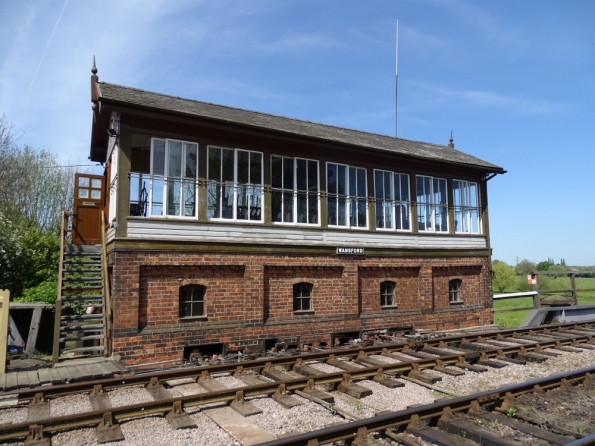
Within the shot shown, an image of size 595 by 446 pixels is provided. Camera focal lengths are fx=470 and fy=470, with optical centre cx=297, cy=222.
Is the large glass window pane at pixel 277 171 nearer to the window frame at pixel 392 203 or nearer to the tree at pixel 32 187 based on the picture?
the window frame at pixel 392 203

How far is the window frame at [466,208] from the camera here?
55.5ft

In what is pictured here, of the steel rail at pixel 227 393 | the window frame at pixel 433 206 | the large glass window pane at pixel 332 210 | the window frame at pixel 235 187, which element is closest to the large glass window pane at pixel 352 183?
the large glass window pane at pixel 332 210

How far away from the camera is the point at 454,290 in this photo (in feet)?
54.2

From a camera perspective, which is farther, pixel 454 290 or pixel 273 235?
pixel 454 290

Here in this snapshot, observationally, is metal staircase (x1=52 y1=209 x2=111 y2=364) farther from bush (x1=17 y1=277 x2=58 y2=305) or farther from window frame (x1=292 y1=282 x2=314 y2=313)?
window frame (x1=292 y1=282 x2=314 y2=313)

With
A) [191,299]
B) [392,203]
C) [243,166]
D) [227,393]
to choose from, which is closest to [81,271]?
[191,299]

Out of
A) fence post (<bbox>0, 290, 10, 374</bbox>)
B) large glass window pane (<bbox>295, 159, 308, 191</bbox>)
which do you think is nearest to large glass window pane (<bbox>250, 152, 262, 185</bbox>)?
large glass window pane (<bbox>295, 159, 308, 191</bbox>)

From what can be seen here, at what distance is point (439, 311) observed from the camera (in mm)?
15672

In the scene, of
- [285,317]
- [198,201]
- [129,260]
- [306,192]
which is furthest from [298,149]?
[129,260]

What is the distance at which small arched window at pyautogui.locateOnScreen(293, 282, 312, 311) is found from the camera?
42.4ft

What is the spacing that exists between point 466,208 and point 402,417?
12833 millimetres

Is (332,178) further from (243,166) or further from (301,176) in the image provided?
(243,166)

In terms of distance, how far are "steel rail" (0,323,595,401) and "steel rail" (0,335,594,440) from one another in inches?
1.4

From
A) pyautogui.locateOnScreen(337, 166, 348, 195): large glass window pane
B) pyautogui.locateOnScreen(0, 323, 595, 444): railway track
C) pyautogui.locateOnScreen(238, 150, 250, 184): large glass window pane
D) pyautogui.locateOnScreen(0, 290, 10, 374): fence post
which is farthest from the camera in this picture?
pyautogui.locateOnScreen(337, 166, 348, 195): large glass window pane
